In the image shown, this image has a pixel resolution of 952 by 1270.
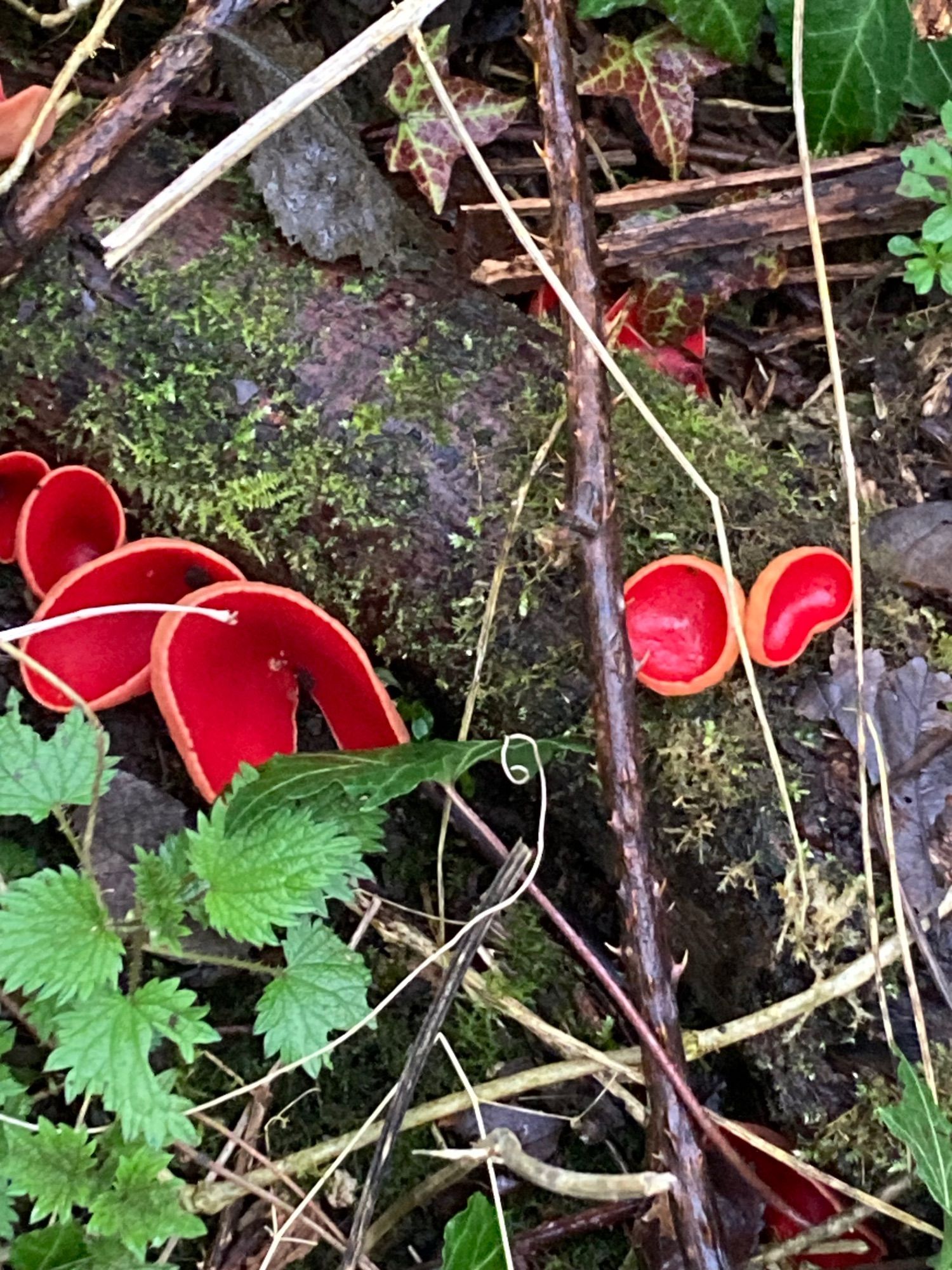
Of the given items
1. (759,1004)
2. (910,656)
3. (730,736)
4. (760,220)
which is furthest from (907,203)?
(759,1004)

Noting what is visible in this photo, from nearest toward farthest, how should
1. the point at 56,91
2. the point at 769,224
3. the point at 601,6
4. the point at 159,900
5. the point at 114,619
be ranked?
the point at 159,900 → the point at 56,91 → the point at 114,619 → the point at 601,6 → the point at 769,224

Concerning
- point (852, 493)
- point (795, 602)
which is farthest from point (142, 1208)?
point (852, 493)

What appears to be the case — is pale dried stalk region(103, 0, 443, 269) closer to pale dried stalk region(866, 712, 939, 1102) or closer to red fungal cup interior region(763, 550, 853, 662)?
red fungal cup interior region(763, 550, 853, 662)

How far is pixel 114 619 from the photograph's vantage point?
209 centimetres

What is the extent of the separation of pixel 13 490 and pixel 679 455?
130 cm

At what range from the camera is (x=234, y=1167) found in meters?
1.99

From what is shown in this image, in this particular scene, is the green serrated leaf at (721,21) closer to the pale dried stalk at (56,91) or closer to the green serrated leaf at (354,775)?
the pale dried stalk at (56,91)

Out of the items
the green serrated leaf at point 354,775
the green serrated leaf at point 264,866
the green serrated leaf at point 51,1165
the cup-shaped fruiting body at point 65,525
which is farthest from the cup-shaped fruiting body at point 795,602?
the green serrated leaf at point 51,1165

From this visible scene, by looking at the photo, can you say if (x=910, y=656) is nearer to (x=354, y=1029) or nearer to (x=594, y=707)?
(x=594, y=707)

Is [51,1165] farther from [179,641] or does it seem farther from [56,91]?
[56,91]

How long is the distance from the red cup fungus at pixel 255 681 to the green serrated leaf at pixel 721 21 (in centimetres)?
146

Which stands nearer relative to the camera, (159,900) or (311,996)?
(159,900)

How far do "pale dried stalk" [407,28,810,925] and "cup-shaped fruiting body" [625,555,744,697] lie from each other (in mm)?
45

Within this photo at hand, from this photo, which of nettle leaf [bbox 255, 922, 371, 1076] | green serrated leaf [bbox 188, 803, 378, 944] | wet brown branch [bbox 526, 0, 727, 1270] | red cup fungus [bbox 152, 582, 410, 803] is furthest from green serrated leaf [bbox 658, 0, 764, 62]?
nettle leaf [bbox 255, 922, 371, 1076]
